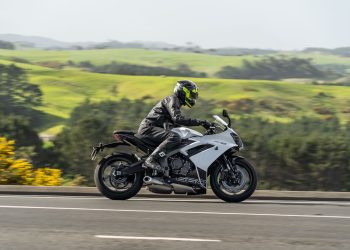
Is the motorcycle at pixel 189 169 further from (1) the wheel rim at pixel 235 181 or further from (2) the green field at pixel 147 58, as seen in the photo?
(2) the green field at pixel 147 58

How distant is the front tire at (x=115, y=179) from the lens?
11.1m

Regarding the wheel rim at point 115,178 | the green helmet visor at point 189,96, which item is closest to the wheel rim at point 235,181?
the green helmet visor at point 189,96

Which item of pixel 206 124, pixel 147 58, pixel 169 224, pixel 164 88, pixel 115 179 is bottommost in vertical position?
pixel 169 224

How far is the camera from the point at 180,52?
145250 millimetres

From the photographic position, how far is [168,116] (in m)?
11.0

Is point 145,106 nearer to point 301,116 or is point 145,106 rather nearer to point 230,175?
point 301,116

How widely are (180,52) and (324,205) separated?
13528 cm

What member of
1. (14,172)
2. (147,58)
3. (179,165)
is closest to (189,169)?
(179,165)

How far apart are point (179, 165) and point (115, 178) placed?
3.44 feet

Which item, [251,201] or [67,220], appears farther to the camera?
[251,201]

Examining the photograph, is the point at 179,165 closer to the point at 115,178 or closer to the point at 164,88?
the point at 115,178

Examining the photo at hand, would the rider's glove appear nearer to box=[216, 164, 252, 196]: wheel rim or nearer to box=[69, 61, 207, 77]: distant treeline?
box=[216, 164, 252, 196]: wheel rim

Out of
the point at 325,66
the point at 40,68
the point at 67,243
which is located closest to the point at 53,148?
the point at 67,243

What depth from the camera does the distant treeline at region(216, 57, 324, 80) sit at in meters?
125
